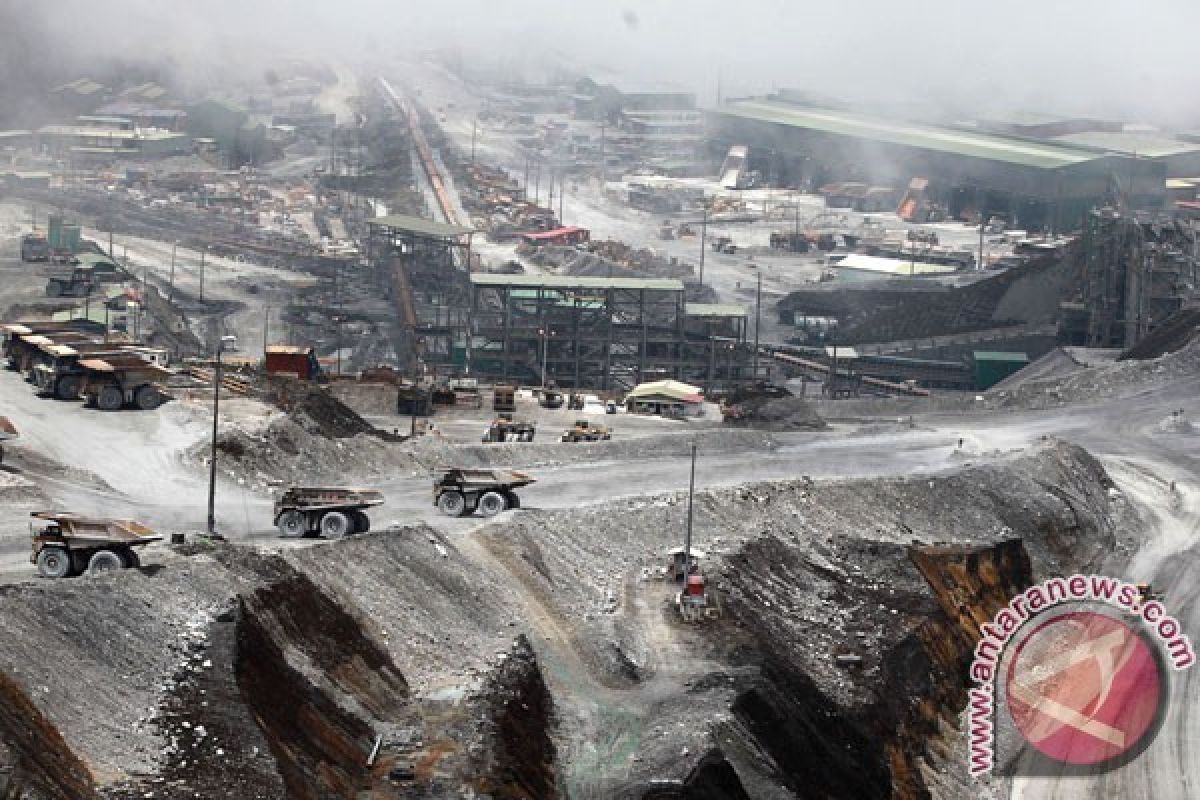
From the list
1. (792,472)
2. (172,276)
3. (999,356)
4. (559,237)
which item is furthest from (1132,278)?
(172,276)

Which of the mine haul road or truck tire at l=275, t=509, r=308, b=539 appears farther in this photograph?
the mine haul road

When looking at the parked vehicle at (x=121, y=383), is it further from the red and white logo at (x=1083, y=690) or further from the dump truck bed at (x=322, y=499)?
the red and white logo at (x=1083, y=690)

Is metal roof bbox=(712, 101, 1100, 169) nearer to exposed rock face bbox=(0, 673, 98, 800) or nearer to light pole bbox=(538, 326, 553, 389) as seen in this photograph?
light pole bbox=(538, 326, 553, 389)

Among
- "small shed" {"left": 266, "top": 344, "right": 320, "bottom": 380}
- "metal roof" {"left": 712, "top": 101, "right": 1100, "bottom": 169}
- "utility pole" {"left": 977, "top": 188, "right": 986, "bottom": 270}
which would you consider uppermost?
"metal roof" {"left": 712, "top": 101, "right": 1100, "bottom": 169}

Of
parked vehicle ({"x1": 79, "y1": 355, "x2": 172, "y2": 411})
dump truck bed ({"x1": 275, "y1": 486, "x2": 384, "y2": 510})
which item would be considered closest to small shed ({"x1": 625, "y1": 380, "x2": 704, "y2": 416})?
parked vehicle ({"x1": 79, "y1": 355, "x2": 172, "y2": 411})

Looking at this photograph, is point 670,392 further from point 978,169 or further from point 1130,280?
point 978,169

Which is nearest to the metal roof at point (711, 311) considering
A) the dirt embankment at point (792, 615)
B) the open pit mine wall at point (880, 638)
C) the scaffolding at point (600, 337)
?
the scaffolding at point (600, 337)

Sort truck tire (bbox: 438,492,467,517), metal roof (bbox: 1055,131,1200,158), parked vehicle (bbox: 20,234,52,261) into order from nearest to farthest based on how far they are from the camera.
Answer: truck tire (bbox: 438,492,467,517), parked vehicle (bbox: 20,234,52,261), metal roof (bbox: 1055,131,1200,158)
